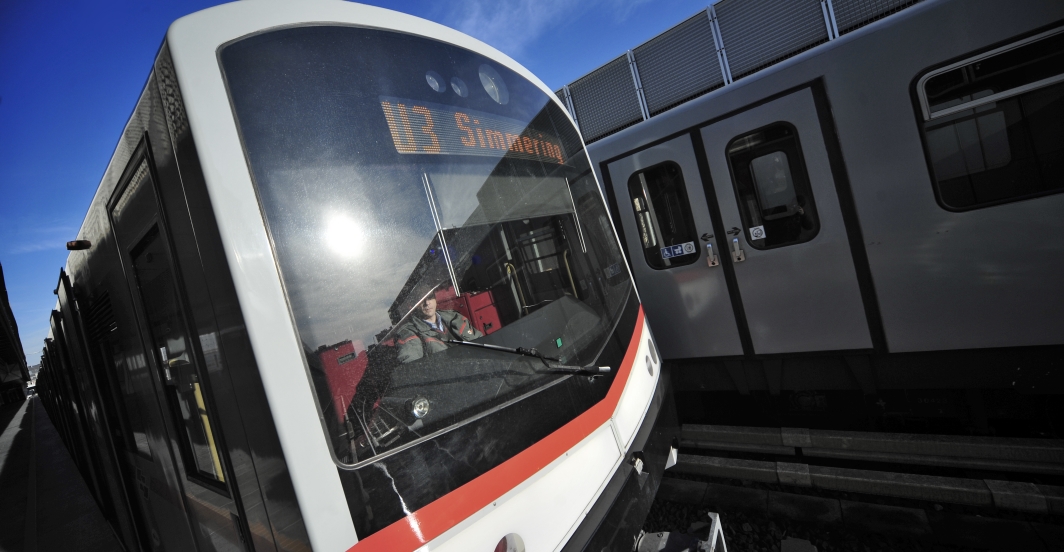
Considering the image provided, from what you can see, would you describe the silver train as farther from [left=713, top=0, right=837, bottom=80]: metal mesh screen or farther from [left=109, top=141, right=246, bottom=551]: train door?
[left=109, top=141, right=246, bottom=551]: train door

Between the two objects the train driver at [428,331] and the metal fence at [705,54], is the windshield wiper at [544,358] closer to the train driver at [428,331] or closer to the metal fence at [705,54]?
the train driver at [428,331]

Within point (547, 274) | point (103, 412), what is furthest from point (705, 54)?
point (103, 412)

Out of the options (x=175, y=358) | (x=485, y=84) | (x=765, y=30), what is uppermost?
(x=765, y=30)

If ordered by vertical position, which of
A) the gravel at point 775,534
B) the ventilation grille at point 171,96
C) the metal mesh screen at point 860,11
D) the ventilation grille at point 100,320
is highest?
the metal mesh screen at point 860,11

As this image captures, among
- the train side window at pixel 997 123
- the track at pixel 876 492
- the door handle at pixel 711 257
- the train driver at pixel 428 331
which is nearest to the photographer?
the train driver at pixel 428 331

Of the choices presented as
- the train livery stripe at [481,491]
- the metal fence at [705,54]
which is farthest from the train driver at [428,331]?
the metal fence at [705,54]

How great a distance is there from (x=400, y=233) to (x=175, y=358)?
100cm

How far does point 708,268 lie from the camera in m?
4.55

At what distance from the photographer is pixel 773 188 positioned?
421cm

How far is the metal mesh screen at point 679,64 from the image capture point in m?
4.73

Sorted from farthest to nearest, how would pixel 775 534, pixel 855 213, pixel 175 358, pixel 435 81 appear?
pixel 855 213 < pixel 775 534 < pixel 435 81 < pixel 175 358

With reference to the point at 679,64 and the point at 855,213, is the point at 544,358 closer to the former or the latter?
the point at 855,213

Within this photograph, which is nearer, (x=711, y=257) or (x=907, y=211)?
(x=907, y=211)

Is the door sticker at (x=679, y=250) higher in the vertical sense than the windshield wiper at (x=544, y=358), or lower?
higher
